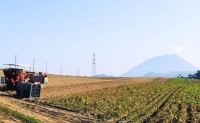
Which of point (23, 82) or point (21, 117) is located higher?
point (23, 82)

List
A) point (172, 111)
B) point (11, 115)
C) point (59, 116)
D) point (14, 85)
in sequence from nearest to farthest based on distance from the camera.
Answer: point (11, 115) → point (59, 116) → point (172, 111) → point (14, 85)

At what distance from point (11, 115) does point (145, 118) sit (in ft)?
25.8

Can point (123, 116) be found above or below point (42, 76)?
below

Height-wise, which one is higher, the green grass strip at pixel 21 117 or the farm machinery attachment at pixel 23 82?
the farm machinery attachment at pixel 23 82

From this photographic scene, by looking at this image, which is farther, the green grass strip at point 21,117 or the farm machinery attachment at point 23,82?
the farm machinery attachment at point 23,82

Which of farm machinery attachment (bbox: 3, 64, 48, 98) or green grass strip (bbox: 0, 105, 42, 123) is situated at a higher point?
farm machinery attachment (bbox: 3, 64, 48, 98)

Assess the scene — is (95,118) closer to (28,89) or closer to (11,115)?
(11,115)

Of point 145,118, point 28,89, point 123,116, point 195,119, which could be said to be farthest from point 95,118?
point 28,89

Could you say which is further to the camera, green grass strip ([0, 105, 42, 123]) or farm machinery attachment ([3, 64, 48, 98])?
farm machinery attachment ([3, 64, 48, 98])

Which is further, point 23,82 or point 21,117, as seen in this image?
point 23,82

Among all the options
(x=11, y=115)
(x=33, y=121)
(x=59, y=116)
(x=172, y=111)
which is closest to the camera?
(x=33, y=121)

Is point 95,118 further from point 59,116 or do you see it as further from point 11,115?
point 11,115

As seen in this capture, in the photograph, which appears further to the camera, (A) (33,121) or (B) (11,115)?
(B) (11,115)

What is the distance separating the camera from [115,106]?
22.5 m
